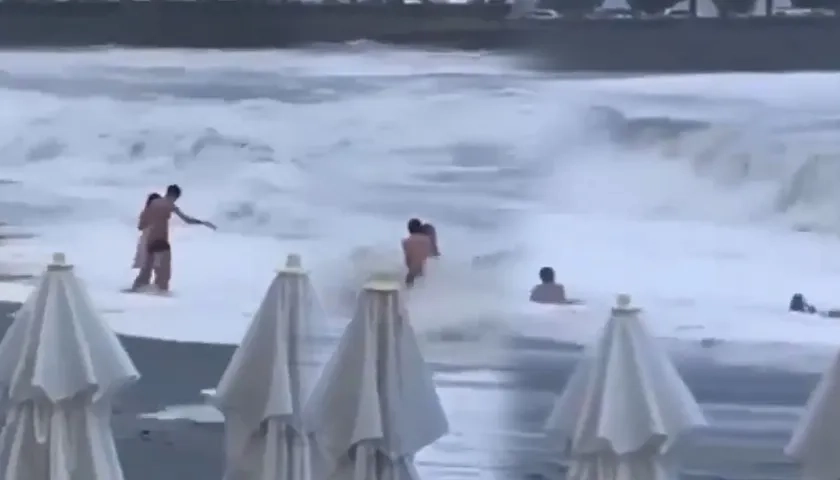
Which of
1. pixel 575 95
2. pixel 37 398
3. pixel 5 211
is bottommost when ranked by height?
pixel 37 398

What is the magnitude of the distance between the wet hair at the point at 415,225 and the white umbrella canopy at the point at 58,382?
1.71 feet

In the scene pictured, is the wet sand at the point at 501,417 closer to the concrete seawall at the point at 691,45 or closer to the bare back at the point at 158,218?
the bare back at the point at 158,218

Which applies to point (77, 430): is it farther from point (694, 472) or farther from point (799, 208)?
point (799, 208)

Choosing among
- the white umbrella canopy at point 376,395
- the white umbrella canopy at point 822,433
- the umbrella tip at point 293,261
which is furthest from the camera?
the umbrella tip at point 293,261

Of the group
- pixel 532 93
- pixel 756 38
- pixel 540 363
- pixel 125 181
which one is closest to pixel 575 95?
pixel 532 93

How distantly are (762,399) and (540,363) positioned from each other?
0.36 metres

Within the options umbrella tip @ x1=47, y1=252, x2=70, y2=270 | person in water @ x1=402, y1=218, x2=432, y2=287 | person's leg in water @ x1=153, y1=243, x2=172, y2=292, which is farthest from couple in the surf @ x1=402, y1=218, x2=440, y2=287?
umbrella tip @ x1=47, y1=252, x2=70, y2=270

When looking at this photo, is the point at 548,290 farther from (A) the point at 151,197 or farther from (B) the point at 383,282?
(A) the point at 151,197

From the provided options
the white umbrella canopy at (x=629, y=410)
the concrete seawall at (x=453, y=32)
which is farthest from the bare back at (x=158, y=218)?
the white umbrella canopy at (x=629, y=410)

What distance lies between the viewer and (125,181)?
2.02m

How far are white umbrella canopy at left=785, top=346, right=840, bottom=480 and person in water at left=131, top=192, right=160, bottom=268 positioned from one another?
1108 mm

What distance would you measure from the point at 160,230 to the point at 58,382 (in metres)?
0.31

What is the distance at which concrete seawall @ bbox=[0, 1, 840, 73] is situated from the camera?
185 cm

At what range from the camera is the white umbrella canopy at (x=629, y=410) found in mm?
1741
